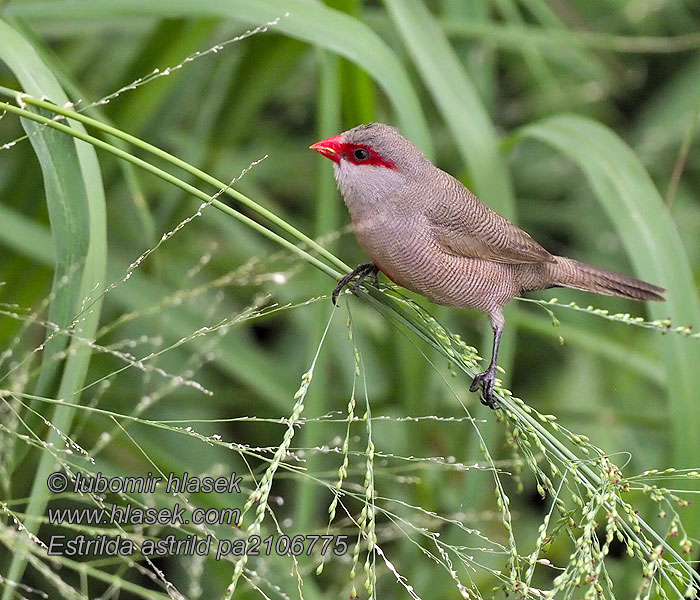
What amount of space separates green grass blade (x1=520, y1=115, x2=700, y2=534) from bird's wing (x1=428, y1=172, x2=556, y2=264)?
0.84 ft

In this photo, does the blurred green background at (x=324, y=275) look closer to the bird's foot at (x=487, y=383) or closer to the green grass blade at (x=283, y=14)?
the green grass blade at (x=283, y=14)

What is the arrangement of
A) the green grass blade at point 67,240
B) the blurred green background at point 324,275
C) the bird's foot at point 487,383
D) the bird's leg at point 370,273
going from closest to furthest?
the green grass blade at point 67,240 < the bird's foot at point 487,383 < the bird's leg at point 370,273 < the blurred green background at point 324,275

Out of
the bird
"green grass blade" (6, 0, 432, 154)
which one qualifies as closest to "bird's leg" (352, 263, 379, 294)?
the bird

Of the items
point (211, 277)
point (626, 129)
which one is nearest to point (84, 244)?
point (211, 277)

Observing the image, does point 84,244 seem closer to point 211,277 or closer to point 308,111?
point 211,277

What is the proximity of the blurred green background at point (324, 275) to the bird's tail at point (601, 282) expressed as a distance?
0.31ft

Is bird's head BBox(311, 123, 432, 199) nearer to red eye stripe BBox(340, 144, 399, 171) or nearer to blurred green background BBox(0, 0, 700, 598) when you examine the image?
red eye stripe BBox(340, 144, 399, 171)

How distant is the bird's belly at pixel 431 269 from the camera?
5.81 feet

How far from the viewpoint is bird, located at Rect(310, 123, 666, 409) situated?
178 centimetres

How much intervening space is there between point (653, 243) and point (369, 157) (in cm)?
80

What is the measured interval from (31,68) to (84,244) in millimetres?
361

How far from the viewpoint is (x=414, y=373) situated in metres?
2.38

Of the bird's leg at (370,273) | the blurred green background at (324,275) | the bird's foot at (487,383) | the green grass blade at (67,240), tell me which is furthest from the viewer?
the blurred green background at (324,275)
